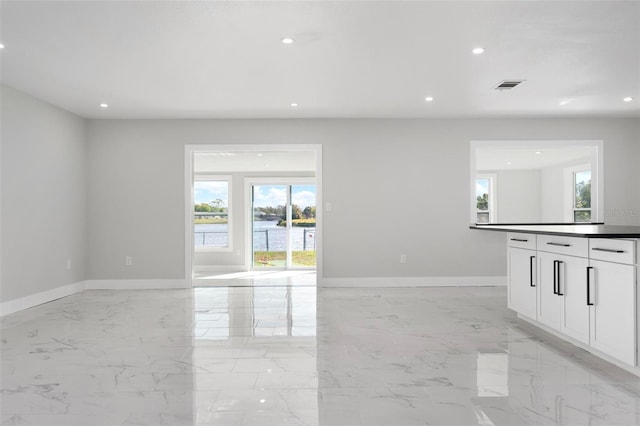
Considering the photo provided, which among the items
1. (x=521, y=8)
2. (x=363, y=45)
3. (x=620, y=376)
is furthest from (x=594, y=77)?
(x=620, y=376)

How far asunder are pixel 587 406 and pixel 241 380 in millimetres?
2000

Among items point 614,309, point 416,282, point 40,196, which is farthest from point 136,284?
point 614,309

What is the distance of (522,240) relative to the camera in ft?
13.8

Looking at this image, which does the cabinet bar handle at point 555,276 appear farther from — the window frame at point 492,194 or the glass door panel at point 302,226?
the window frame at point 492,194

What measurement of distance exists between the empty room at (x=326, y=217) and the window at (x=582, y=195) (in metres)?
0.47

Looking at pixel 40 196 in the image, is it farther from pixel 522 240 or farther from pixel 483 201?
pixel 483 201

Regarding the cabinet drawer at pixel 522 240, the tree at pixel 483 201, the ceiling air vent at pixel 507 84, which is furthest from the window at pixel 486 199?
the cabinet drawer at pixel 522 240

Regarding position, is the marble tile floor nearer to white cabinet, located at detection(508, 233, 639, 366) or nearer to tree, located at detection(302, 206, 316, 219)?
white cabinet, located at detection(508, 233, 639, 366)

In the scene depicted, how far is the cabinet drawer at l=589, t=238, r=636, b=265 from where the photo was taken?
278 cm

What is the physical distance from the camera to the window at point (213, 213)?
994 centimetres

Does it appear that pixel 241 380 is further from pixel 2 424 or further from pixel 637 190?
pixel 637 190

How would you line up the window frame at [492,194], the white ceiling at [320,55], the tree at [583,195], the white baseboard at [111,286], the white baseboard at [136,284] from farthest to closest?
the window frame at [492,194]
the tree at [583,195]
the white baseboard at [136,284]
the white baseboard at [111,286]
the white ceiling at [320,55]

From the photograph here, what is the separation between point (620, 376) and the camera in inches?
113

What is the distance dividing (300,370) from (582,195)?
9043mm
